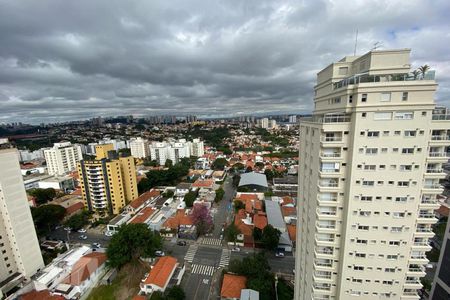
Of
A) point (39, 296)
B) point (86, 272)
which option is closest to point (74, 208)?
point (86, 272)

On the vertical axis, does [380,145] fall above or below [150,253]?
above

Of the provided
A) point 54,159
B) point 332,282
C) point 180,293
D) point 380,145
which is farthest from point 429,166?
point 54,159

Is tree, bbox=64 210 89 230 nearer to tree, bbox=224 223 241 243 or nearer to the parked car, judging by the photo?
tree, bbox=224 223 241 243

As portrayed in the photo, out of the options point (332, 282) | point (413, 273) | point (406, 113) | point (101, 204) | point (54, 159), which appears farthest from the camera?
point (54, 159)

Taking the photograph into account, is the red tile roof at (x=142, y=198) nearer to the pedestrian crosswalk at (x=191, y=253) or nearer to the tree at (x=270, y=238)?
the pedestrian crosswalk at (x=191, y=253)

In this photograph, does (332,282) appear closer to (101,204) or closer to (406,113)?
(406,113)

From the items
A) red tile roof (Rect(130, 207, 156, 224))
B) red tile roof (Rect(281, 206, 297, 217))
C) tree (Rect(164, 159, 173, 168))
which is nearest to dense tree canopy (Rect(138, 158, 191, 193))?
red tile roof (Rect(130, 207, 156, 224))

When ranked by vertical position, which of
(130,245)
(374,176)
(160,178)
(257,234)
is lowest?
(257,234)

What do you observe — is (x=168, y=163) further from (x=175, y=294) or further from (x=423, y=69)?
(x=423, y=69)
